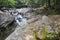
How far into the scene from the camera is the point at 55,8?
49.3ft

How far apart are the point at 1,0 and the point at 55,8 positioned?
5.74m

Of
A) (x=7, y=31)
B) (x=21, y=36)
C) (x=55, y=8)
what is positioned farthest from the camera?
(x=55, y=8)

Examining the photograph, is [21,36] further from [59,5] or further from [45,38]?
[59,5]

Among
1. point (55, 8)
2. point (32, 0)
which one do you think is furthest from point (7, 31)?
point (32, 0)

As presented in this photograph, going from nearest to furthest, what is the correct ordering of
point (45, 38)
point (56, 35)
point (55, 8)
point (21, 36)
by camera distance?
point (45, 38), point (56, 35), point (21, 36), point (55, 8)

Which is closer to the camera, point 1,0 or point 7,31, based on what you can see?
point 7,31

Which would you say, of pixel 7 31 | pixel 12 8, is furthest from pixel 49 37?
pixel 12 8

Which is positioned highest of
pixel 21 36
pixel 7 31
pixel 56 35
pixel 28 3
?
pixel 56 35

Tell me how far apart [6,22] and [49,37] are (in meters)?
7.24

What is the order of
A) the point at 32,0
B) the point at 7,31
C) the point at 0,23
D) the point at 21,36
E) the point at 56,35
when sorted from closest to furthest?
1. the point at 56,35
2. the point at 21,36
3. the point at 7,31
4. the point at 0,23
5. the point at 32,0

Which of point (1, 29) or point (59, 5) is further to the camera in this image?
point (59, 5)

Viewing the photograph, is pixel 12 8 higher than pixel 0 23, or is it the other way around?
pixel 0 23

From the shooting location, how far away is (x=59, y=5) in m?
15.2

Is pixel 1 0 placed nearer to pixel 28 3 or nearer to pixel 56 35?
pixel 28 3
